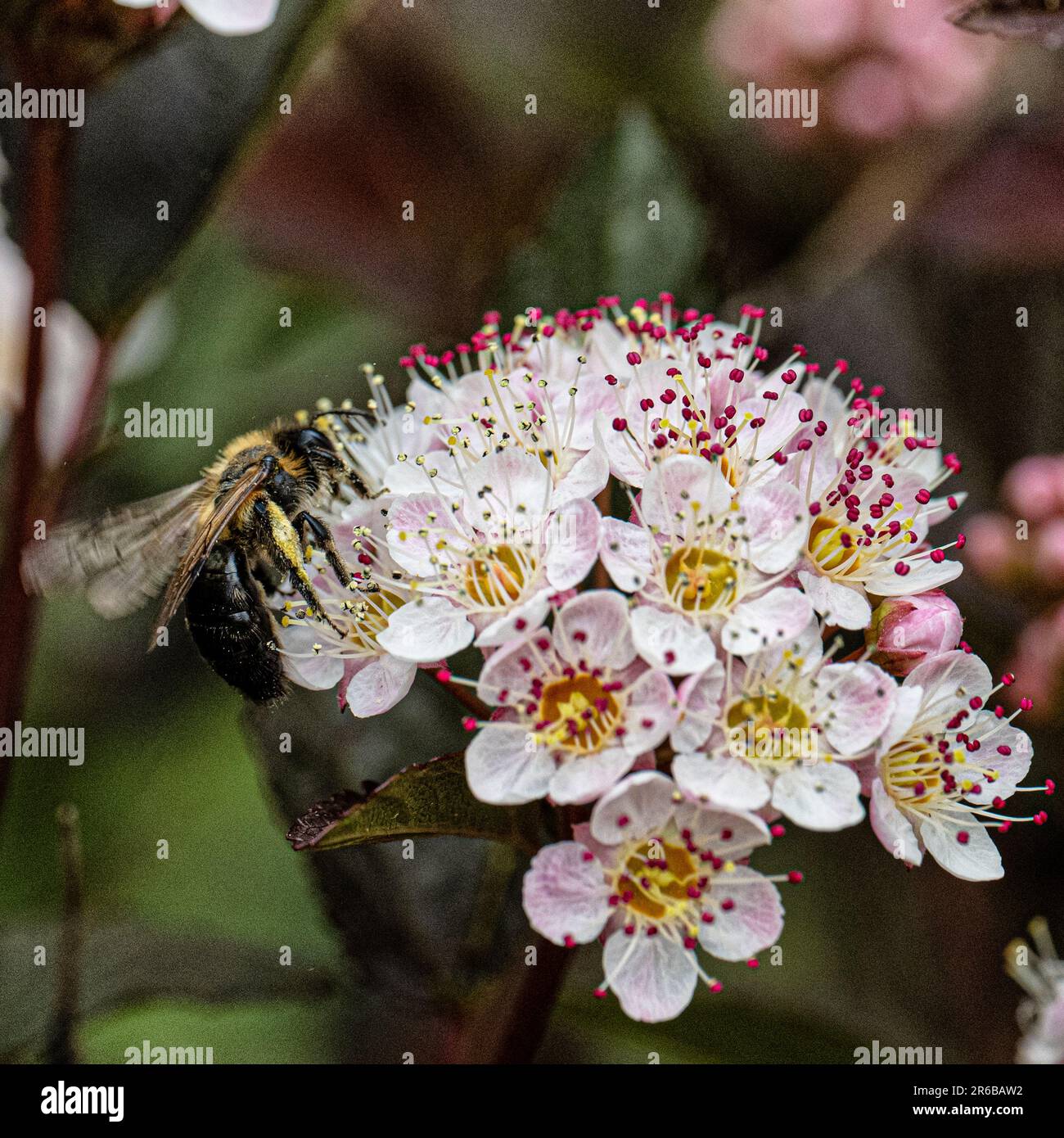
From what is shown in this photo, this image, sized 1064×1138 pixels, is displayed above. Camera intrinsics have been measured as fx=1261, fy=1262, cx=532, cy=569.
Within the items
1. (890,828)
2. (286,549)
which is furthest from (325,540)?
(890,828)

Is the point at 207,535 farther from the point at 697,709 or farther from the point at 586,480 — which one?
the point at 697,709

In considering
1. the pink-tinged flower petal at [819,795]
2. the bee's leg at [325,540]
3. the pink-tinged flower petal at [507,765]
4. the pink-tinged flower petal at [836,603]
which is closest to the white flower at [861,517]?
the pink-tinged flower petal at [836,603]

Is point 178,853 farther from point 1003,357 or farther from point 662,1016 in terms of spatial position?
point 1003,357

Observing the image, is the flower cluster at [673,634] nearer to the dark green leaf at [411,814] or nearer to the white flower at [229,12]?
the dark green leaf at [411,814]

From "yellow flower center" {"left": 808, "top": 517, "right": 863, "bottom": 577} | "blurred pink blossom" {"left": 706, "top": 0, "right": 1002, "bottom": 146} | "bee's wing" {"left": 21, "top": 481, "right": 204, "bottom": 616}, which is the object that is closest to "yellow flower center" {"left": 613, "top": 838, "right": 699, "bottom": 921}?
"yellow flower center" {"left": 808, "top": 517, "right": 863, "bottom": 577}
